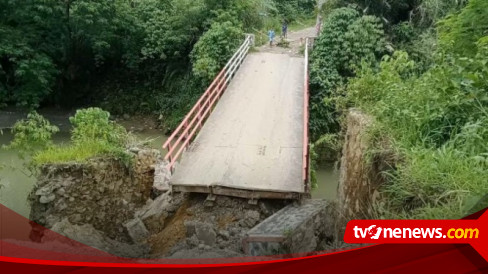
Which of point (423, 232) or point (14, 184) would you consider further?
point (14, 184)

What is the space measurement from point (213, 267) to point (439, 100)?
11.9ft

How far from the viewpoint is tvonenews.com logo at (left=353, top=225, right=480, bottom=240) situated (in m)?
2.15

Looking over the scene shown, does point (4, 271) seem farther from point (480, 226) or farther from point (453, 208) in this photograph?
point (453, 208)


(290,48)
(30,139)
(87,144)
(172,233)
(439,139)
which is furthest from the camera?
(290,48)

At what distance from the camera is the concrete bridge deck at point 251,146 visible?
6242mm

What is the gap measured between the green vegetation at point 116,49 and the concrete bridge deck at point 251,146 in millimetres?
4228

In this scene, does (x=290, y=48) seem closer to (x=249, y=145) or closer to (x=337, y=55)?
(x=337, y=55)

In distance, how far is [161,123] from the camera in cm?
1667

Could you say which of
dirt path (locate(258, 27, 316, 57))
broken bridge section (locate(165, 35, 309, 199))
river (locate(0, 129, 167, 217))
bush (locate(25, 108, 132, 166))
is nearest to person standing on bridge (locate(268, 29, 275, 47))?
dirt path (locate(258, 27, 316, 57))

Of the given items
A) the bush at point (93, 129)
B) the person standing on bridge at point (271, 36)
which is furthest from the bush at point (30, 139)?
the person standing on bridge at point (271, 36)

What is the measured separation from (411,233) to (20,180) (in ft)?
34.7

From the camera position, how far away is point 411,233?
86.7 inches

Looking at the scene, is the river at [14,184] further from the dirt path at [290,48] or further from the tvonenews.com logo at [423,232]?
the tvonenews.com logo at [423,232]

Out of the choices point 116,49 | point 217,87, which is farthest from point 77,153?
point 116,49
